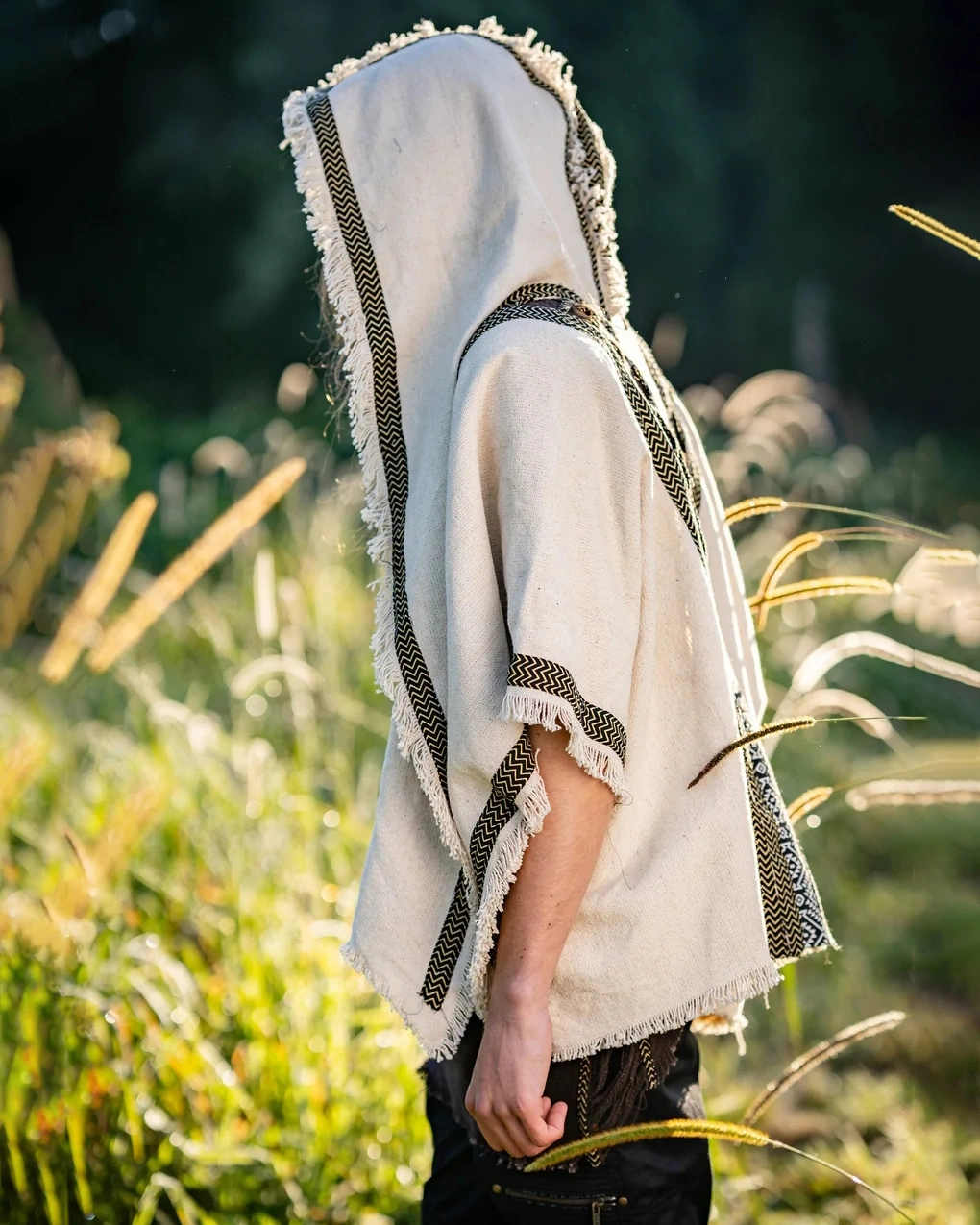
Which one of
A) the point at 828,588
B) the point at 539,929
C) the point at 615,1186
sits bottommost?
the point at 615,1186

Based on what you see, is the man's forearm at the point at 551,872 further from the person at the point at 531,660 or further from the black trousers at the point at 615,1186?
the black trousers at the point at 615,1186

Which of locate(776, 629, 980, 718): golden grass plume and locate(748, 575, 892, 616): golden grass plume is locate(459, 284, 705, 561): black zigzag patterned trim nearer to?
locate(748, 575, 892, 616): golden grass plume

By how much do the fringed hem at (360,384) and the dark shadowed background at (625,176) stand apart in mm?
7712

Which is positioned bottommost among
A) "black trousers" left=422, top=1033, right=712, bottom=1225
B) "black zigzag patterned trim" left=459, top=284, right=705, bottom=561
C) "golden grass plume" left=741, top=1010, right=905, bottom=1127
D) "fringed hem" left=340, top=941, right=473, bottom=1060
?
"black trousers" left=422, top=1033, right=712, bottom=1225

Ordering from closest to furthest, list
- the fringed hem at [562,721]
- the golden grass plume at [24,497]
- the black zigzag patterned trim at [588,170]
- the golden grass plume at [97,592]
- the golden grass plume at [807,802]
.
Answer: the fringed hem at [562,721], the golden grass plume at [807,802], the black zigzag patterned trim at [588,170], the golden grass plume at [97,592], the golden grass plume at [24,497]

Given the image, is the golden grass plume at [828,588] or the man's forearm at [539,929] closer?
the man's forearm at [539,929]

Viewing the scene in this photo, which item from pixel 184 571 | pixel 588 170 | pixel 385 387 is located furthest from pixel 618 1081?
pixel 184 571

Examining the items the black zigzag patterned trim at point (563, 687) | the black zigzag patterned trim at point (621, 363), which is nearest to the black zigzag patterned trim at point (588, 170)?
the black zigzag patterned trim at point (621, 363)

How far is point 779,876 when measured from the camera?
1.40m

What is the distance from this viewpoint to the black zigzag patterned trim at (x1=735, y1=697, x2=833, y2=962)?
4.54 ft

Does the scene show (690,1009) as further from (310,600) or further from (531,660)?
(310,600)

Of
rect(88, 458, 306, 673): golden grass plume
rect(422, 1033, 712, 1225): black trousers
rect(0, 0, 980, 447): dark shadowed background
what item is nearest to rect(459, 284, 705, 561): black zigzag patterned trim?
rect(422, 1033, 712, 1225): black trousers

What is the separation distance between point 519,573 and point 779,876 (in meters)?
0.46

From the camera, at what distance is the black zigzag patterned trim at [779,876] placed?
54.5 inches
